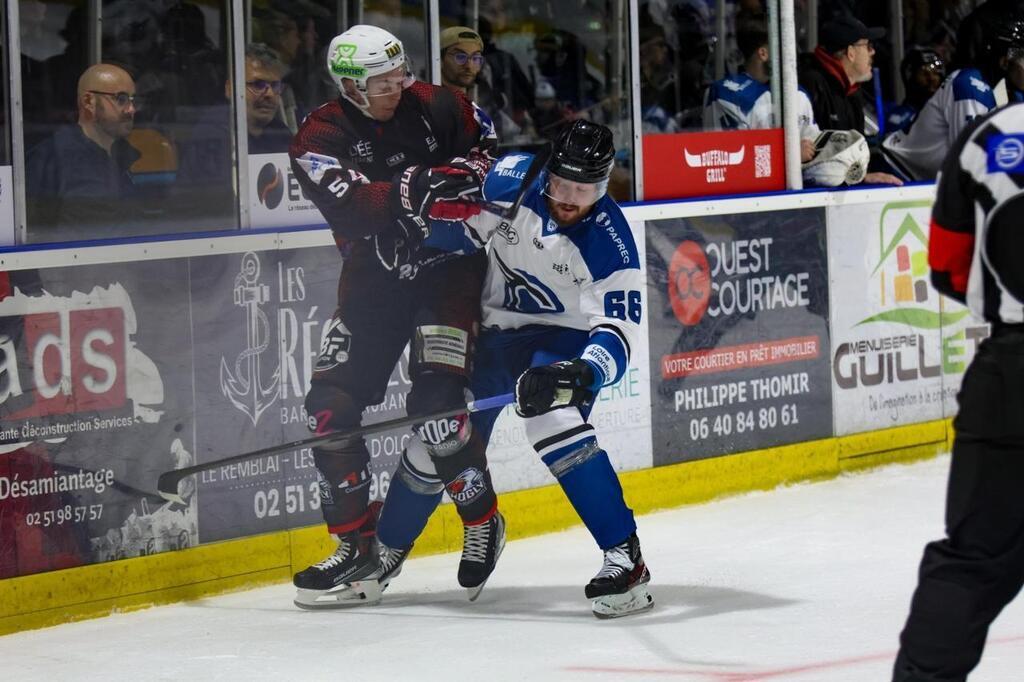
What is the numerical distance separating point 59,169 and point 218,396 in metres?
0.83

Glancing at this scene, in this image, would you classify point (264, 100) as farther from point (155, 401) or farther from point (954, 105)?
point (954, 105)

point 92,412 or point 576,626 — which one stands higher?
point 92,412

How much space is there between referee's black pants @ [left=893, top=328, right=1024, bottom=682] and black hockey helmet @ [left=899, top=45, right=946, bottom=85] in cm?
518

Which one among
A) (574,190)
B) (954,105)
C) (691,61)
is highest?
(691,61)

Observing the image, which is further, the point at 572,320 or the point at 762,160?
the point at 762,160

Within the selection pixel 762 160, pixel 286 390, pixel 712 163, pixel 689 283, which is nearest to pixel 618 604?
pixel 286 390

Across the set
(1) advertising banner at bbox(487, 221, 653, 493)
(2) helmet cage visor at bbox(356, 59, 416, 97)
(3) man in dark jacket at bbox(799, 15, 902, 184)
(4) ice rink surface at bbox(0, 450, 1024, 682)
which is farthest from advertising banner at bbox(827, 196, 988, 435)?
(2) helmet cage visor at bbox(356, 59, 416, 97)

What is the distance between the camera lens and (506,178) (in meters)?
5.41

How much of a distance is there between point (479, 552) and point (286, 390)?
83cm

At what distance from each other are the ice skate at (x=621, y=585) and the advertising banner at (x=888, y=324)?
8.11 ft

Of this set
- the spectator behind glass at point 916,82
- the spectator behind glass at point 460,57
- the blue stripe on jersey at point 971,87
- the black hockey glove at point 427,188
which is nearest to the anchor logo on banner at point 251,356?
the black hockey glove at point 427,188

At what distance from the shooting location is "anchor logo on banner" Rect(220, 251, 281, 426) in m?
5.77

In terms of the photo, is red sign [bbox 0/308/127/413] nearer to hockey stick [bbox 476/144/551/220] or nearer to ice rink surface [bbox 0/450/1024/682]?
ice rink surface [bbox 0/450/1024/682]

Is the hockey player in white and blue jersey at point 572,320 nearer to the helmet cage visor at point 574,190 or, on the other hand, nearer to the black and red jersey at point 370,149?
the helmet cage visor at point 574,190
